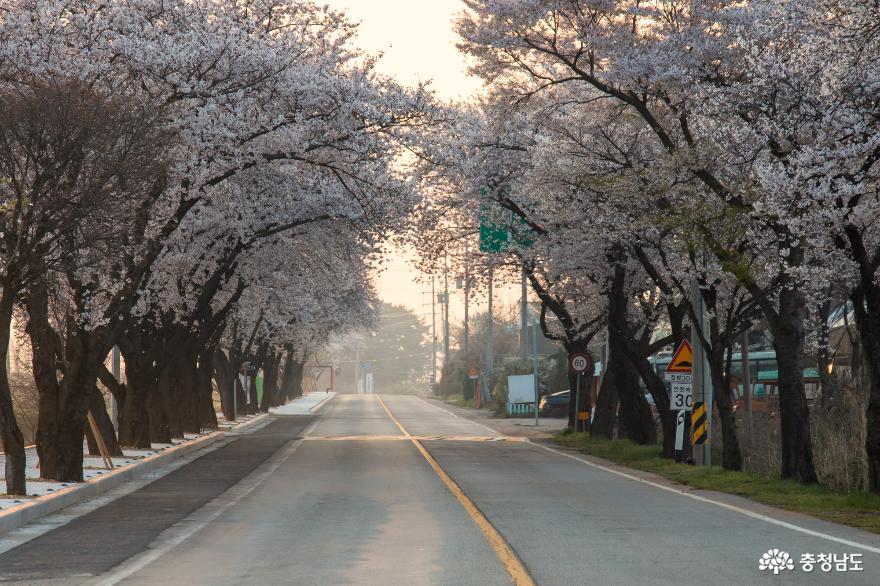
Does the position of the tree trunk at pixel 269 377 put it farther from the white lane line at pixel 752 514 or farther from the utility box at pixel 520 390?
the white lane line at pixel 752 514

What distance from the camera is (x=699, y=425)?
26859mm

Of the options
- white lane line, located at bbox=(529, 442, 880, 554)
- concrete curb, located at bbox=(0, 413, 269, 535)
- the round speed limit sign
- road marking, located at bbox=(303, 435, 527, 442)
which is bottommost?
white lane line, located at bbox=(529, 442, 880, 554)

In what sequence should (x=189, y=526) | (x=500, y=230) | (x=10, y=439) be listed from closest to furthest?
(x=189, y=526) < (x=10, y=439) < (x=500, y=230)

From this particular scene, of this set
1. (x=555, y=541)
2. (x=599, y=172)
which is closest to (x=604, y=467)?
(x=599, y=172)

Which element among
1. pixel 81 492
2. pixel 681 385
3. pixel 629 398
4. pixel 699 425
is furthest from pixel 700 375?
pixel 81 492

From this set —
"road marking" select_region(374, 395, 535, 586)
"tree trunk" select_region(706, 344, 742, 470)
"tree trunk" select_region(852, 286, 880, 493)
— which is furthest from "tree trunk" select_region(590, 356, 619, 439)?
"tree trunk" select_region(852, 286, 880, 493)

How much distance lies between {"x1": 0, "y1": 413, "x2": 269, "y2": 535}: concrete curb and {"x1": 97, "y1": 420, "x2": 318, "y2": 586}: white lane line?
1.98 meters

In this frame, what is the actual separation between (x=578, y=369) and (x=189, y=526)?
2647cm

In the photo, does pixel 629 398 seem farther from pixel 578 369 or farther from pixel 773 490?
pixel 773 490

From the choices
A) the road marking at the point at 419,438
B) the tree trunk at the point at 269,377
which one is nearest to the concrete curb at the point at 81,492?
the road marking at the point at 419,438

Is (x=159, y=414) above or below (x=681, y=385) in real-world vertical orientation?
below

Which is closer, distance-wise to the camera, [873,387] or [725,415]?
[873,387]

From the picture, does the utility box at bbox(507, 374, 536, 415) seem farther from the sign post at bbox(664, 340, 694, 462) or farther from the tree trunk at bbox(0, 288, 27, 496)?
the tree trunk at bbox(0, 288, 27, 496)

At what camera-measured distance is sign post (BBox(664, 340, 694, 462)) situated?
89.1ft
